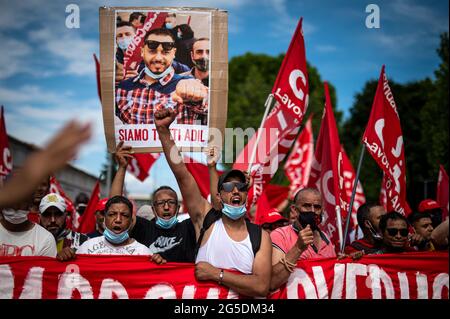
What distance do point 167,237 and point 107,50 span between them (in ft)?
6.25

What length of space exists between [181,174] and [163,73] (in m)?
1.32

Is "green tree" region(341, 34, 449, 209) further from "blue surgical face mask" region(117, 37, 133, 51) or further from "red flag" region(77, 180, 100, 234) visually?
"blue surgical face mask" region(117, 37, 133, 51)

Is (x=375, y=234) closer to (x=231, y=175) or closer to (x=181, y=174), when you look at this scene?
(x=231, y=175)

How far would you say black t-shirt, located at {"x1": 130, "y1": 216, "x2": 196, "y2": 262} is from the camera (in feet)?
17.5

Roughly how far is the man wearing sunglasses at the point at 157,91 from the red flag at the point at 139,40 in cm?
4

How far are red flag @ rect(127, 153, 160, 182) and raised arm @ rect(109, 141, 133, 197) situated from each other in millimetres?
4409

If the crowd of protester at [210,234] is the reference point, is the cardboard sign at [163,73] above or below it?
above

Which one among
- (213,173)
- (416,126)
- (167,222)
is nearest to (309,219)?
(213,173)

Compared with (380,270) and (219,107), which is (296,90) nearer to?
(219,107)

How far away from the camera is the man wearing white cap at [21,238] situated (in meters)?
4.98

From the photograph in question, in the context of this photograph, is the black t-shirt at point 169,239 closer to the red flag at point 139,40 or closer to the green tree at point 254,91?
the red flag at point 139,40

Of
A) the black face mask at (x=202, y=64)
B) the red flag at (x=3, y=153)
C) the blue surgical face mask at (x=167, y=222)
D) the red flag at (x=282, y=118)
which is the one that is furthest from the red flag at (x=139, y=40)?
the red flag at (x=3, y=153)

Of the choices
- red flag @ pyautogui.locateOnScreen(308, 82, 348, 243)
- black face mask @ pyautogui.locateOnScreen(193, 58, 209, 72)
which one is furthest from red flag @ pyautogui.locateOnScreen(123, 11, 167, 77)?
red flag @ pyautogui.locateOnScreen(308, 82, 348, 243)

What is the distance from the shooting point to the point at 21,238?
199 inches
